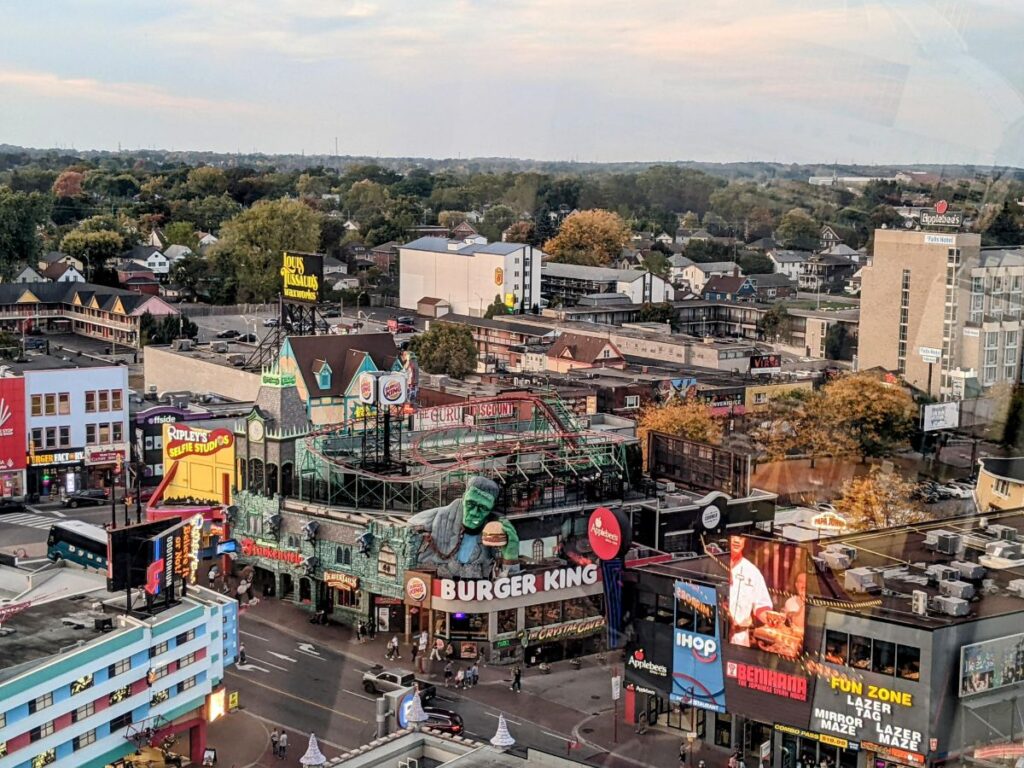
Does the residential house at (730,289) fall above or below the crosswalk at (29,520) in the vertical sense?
above

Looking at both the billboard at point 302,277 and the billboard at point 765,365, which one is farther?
the billboard at point 765,365

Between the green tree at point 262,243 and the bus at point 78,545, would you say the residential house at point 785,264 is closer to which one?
the green tree at point 262,243

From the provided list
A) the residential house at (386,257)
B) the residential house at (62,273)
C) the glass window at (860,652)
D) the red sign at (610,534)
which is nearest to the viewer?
the glass window at (860,652)

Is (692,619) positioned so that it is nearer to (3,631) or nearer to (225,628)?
(225,628)

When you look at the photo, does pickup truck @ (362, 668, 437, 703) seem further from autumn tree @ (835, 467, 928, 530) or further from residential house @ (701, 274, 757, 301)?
residential house @ (701, 274, 757, 301)

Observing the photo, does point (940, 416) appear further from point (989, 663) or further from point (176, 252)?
point (176, 252)

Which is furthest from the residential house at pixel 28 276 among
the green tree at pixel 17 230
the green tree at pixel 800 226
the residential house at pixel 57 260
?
the green tree at pixel 800 226

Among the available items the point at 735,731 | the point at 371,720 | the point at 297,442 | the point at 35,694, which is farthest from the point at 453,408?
the point at 35,694
